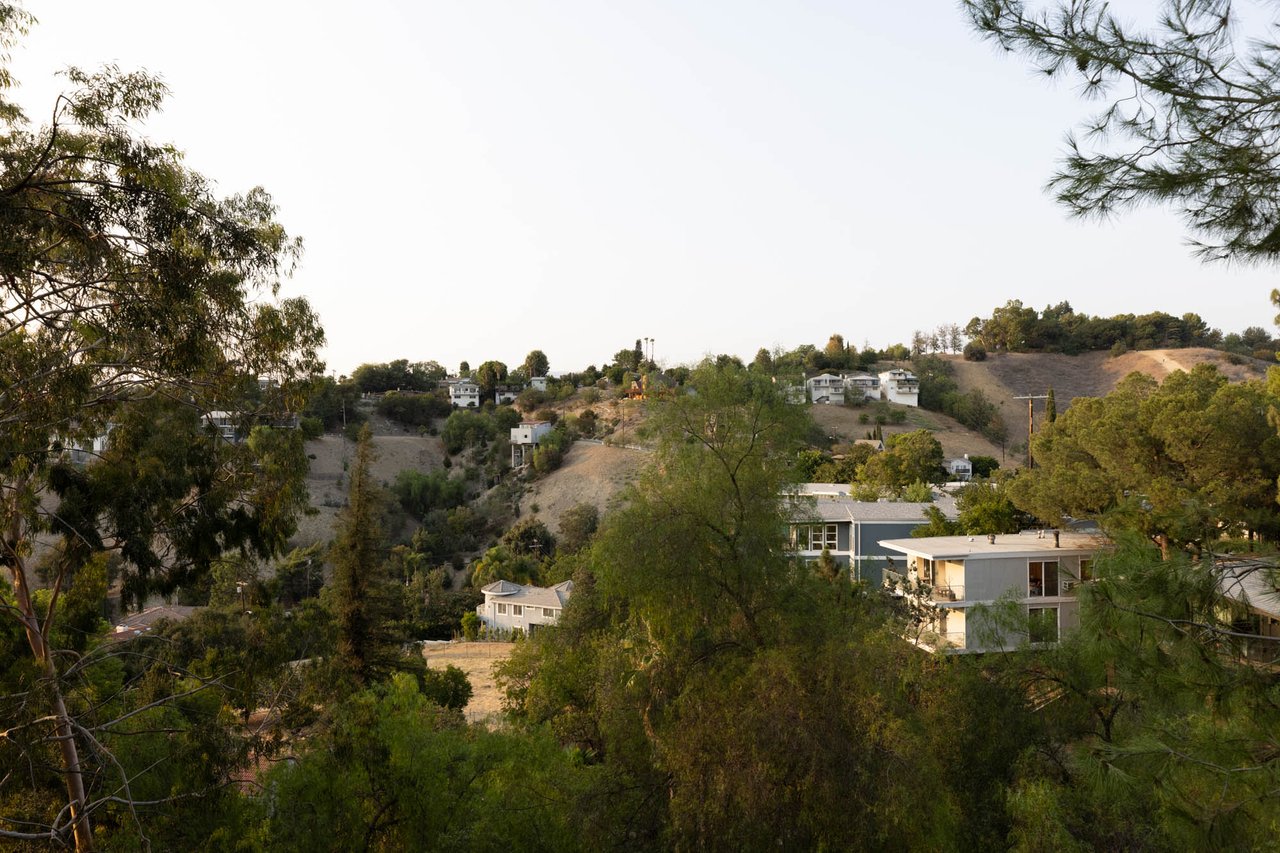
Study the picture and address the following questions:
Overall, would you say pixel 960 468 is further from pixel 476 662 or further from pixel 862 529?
pixel 476 662

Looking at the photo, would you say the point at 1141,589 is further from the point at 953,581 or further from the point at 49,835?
the point at 953,581

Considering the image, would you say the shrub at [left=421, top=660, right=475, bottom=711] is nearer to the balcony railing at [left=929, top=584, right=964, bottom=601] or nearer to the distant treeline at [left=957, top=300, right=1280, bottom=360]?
the balcony railing at [left=929, top=584, right=964, bottom=601]

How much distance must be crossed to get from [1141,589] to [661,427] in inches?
253

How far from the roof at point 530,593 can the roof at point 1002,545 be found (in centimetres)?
1641

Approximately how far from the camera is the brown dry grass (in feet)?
82.9

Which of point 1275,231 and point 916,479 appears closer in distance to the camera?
point 1275,231

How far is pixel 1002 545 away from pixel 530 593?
67.7ft

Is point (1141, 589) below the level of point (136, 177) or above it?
below

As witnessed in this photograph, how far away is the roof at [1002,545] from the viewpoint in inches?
847

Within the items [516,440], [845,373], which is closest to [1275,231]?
[516,440]

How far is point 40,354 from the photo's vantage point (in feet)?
25.0

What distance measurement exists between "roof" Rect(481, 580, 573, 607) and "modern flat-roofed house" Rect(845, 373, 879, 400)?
4110 cm

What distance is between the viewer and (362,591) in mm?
22578

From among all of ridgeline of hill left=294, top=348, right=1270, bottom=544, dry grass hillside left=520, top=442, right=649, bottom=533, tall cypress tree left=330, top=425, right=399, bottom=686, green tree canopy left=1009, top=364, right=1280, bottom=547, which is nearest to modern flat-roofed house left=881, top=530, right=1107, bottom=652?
green tree canopy left=1009, top=364, right=1280, bottom=547
